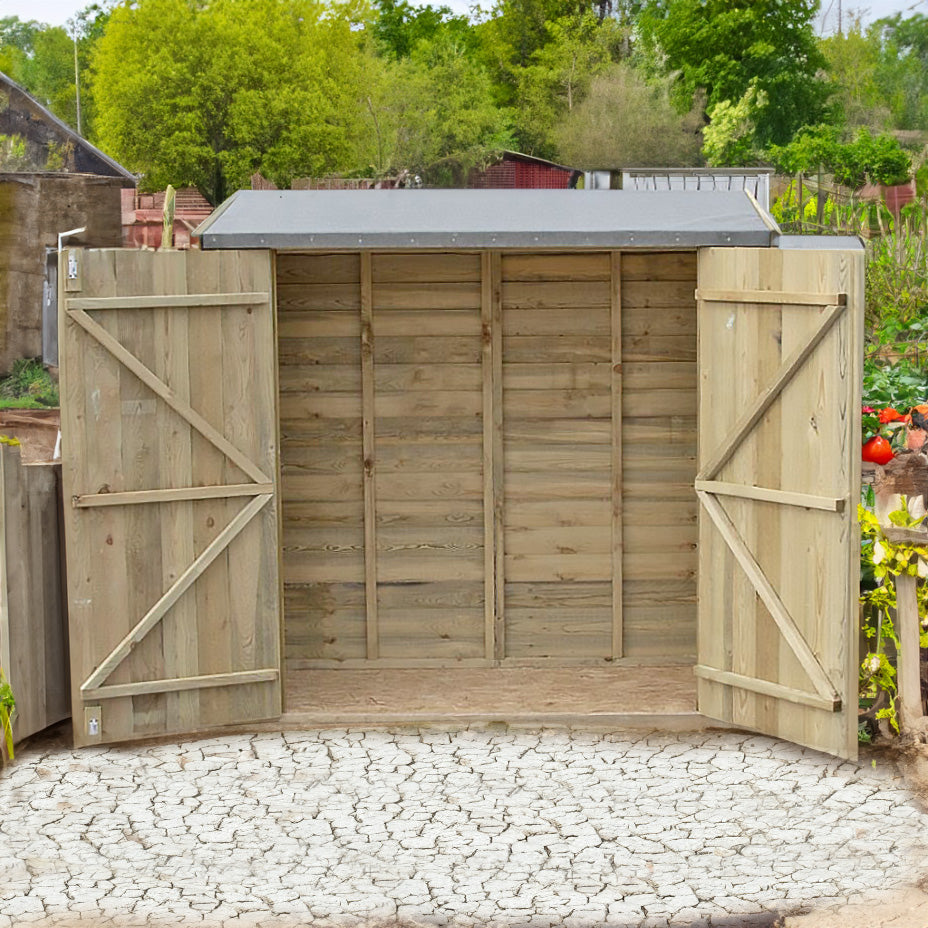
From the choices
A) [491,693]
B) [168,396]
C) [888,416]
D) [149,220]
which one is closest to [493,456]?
[491,693]

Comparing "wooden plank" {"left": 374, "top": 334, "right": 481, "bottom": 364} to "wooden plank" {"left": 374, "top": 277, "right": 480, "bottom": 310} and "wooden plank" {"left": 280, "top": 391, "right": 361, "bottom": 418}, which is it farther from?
"wooden plank" {"left": 280, "top": 391, "right": 361, "bottom": 418}

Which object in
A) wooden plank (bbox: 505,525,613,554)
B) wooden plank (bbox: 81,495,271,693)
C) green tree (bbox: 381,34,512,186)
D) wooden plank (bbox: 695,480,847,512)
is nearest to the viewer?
wooden plank (bbox: 695,480,847,512)

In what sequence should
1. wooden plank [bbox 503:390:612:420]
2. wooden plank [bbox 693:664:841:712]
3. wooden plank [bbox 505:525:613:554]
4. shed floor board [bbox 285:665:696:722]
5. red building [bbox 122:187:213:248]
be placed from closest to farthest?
wooden plank [bbox 693:664:841:712] → shed floor board [bbox 285:665:696:722] → wooden plank [bbox 503:390:612:420] → wooden plank [bbox 505:525:613:554] → red building [bbox 122:187:213:248]

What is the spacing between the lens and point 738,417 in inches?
297

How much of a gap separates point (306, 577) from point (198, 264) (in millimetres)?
2281

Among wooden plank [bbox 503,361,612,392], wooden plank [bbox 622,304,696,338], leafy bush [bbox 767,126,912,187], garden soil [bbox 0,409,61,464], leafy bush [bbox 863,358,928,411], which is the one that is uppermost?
leafy bush [bbox 767,126,912,187]

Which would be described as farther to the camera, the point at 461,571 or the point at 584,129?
the point at 584,129

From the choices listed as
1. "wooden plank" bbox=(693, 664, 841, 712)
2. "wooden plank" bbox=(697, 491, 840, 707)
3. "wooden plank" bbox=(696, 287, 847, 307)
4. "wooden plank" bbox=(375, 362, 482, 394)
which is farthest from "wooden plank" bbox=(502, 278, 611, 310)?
"wooden plank" bbox=(693, 664, 841, 712)

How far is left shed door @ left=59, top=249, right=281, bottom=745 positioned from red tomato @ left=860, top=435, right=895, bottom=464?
3498mm

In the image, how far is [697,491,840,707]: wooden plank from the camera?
7328 millimetres

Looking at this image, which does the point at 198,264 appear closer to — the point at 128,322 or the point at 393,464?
the point at 128,322

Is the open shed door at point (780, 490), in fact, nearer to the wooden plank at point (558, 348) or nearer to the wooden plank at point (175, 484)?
the wooden plank at point (558, 348)

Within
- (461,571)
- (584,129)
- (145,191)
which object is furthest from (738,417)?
(584,129)

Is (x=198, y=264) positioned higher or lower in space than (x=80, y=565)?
higher
